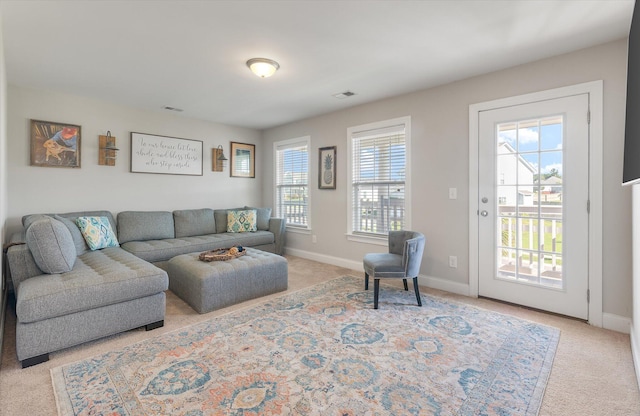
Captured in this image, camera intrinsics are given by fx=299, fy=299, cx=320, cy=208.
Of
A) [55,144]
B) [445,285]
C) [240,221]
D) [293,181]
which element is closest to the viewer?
[445,285]

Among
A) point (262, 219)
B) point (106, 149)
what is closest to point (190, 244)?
point (262, 219)

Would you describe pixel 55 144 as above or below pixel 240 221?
above

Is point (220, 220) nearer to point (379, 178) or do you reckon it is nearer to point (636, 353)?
point (379, 178)

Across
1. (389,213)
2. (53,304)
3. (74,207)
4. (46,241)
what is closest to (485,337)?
(389,213)

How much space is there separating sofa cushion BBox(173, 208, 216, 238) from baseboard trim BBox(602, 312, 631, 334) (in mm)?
4847

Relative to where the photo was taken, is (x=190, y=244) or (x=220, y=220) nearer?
(x=190, y=244)

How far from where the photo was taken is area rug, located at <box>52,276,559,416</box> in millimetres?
1592

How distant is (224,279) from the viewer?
2.93 meters

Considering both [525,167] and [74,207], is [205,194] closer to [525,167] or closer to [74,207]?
[74,207]

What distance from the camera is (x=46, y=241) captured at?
2240 mm

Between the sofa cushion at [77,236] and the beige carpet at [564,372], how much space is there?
0.78 m

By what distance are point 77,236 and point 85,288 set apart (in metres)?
1.57

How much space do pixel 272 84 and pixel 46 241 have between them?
8.43 feet

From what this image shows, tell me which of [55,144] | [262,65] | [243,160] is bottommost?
[55,144]
